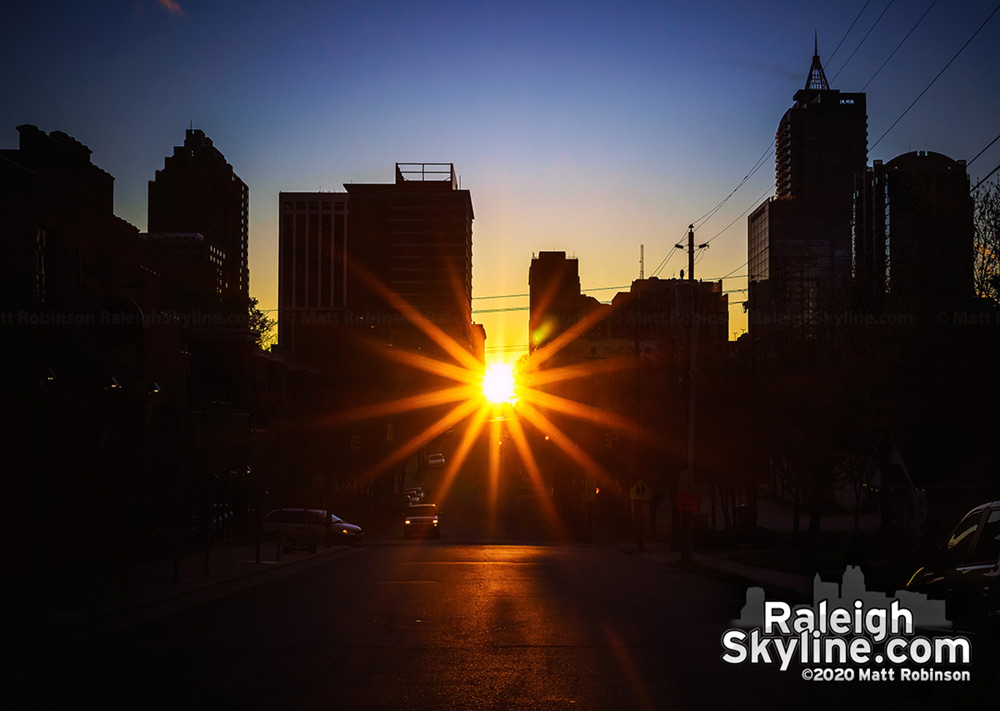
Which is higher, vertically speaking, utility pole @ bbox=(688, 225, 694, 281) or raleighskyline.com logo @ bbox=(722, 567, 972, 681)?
utility pole @ bbox=(688, 225, 694, 281)

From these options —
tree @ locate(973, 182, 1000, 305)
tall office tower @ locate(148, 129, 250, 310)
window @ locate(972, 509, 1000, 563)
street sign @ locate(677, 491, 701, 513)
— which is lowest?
street sign @ locate(677, 491, 701, 513)

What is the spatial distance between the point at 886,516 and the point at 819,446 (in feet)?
15.2

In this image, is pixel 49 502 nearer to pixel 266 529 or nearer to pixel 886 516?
pixel 266 529

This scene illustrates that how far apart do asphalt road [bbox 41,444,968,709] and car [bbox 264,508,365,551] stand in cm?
1933

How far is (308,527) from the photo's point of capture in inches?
1797

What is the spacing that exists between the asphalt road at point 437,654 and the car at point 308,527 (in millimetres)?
19332

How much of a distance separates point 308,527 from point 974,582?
38383 millimetres

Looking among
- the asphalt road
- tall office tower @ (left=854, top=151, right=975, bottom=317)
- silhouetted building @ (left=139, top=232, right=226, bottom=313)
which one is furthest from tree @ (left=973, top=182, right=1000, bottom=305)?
silhouetted building @ (left=139, top=232, right=226, bottom=313)

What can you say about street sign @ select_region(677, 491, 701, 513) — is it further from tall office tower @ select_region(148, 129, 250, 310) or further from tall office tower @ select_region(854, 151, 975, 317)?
tall office tower @ select_region(148, 129, 250, 310)

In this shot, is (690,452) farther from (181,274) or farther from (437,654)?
(181,274)

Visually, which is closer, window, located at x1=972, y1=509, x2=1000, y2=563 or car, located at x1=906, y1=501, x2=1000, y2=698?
car, located at x1=906, y1=501, x2=1000, y2=698

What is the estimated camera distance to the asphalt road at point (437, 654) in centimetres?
1091

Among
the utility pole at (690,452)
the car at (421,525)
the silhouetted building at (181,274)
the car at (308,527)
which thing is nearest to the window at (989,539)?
the utility pole at (690,452)

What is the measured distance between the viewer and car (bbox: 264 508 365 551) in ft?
147
